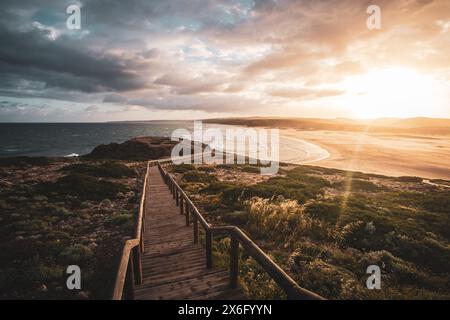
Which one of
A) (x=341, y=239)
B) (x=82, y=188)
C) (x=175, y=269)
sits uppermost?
(x=82, y=188)

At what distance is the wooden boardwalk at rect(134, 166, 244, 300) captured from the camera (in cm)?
522

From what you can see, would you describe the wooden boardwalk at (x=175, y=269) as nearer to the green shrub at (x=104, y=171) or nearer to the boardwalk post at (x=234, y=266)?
the boardwalk post at (x=234, y=266)

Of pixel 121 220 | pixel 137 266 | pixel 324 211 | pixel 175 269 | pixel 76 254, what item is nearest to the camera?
pixel 137 266

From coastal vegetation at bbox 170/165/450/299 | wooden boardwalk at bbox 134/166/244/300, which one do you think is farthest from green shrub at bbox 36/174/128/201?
wooden boardwalk at bbox 134/166/244/300

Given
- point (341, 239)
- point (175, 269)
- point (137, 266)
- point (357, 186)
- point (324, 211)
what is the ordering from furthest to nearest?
point (357, 186) → point (324, 211) → point (341, 239) → point (175, 269) → point (137, 266)

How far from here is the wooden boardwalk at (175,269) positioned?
5223 millimetres

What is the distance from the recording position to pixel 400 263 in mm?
7938

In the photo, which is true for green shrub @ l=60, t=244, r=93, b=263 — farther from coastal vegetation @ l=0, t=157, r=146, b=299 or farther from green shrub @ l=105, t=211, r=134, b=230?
green shrub @ l=105, t=211, r=134, b=230

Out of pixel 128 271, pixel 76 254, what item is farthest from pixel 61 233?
pixel 128 271

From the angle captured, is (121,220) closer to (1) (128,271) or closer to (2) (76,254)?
(2) (76,254)

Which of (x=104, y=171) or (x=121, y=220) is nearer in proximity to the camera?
(x=121, y=220)

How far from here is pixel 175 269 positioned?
6.28 m

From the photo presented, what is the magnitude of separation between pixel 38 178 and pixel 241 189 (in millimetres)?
17192
